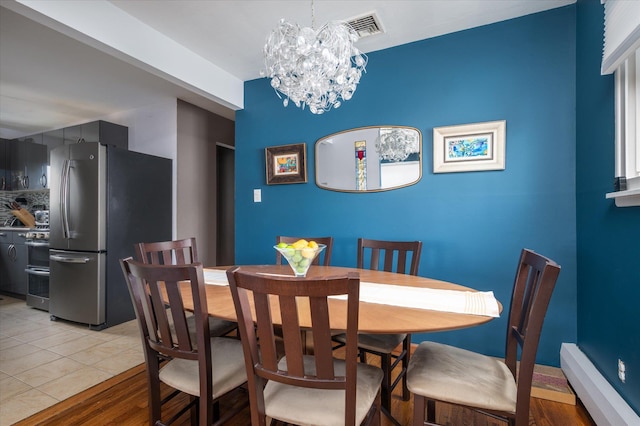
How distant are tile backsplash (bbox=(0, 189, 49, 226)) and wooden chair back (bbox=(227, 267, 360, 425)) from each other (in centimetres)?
554

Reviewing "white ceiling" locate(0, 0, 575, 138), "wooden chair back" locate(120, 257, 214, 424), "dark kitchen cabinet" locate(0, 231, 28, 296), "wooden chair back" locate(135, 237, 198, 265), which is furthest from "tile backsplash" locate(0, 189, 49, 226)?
"wooden chair back" locate(120, 257, 214, 424)

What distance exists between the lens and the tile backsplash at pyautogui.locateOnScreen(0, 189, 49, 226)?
4786 millimetres

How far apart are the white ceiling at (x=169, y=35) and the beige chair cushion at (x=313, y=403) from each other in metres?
2.35

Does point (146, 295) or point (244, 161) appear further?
point (244, 161)

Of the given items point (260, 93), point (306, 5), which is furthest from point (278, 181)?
point (306, 5)

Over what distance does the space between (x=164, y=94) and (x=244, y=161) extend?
4.46 feet

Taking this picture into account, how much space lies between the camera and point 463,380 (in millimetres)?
1189

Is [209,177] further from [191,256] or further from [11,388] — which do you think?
[11,388]

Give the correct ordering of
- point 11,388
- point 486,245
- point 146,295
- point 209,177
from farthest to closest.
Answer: point 209,177 < point 486,245 < point 11,388 < point 146,295

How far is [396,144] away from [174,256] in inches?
77.6

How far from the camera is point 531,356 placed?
1.10m

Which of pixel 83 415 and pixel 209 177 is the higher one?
pixel 209 177

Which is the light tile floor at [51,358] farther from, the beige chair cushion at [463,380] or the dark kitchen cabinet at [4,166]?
the dark kitchen cabinet at [4,166]

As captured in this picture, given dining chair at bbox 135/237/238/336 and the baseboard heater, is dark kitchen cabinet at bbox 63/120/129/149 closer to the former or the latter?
dining chair at bbox 135/237/238/336
